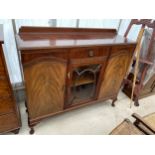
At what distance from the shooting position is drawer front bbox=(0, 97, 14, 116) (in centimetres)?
124

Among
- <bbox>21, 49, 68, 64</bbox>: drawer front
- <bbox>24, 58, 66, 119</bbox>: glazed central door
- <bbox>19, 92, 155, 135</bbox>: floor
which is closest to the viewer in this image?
<bbox>21, 49, 68, 64</bbox>: drawer front

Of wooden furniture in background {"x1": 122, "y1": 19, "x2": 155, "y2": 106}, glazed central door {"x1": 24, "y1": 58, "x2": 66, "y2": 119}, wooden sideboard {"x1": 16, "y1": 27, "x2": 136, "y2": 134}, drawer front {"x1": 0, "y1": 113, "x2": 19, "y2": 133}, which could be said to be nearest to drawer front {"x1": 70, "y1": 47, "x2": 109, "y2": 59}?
wooden sideboard {"x1": 16, "y1": 27, "x2": 136, "y2": 134}

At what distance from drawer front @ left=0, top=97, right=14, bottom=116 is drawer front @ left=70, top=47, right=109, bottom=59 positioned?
0.69 m

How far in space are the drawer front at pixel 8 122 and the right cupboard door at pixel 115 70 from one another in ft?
3.37

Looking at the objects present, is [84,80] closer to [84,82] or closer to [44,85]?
[84,82]

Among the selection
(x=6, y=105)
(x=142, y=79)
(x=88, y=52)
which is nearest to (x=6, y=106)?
(x=6, y=105)

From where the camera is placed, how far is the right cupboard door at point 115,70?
5.07ft

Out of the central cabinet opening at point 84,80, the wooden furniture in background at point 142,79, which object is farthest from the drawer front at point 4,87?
the wooden furniture in background at point 142,79

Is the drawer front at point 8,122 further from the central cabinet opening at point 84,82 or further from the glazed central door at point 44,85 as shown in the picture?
the central cabinet opening at point 84,82

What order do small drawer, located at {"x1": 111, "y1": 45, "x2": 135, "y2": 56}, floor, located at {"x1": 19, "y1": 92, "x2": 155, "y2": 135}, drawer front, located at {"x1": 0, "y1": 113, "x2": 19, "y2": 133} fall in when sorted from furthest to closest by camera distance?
floor, located at {"x1": 19, "y1": 92, "x2": 155, "y2": 135} < small drawer, located at {"x1": 111, "y1": 45, "x2": 135, "y2": 56} < drawer front, located at {"x1": 0, "y1": 113, "x2": 19, "y2": 133}

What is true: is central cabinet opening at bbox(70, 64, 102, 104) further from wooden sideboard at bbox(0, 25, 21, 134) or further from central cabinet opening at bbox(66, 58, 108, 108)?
wooden sideboard at bbox(0, 25, 21, 134)

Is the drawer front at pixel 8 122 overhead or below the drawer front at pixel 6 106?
below

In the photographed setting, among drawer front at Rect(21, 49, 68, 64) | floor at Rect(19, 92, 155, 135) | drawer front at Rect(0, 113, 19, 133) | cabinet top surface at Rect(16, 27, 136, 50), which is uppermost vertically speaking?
cabinet top surface at Rect(16, 27, 136, 50)
